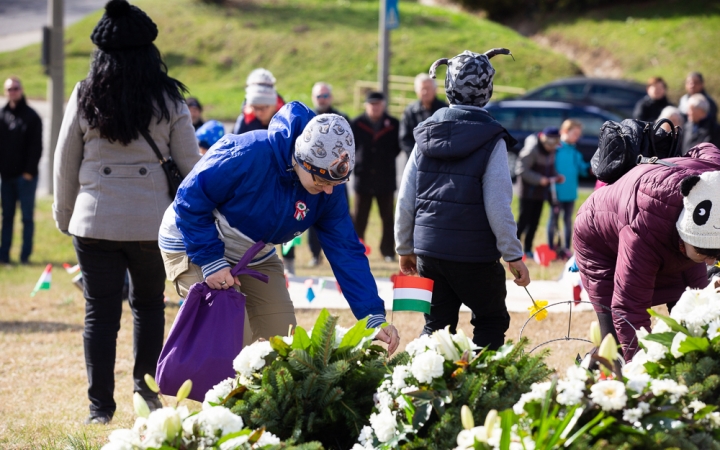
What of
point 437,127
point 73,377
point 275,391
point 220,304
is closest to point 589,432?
point 275,391

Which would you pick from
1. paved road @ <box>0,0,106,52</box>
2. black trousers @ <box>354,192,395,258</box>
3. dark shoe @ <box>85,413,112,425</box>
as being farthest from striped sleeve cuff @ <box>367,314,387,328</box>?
paved road @ <box>0,0,106,52</box>

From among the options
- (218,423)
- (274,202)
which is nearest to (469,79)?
(274,202)

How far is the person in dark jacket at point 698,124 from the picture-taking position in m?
10.6

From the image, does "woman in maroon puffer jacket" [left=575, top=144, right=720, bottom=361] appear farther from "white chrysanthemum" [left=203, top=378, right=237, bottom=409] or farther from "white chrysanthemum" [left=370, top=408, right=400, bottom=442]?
"white chrysanthemum" [left=203, top=378, right=237, bottom=409]

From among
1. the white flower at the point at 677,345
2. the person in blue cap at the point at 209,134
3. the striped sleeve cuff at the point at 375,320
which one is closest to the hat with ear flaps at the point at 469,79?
the striped sleeve cuff at the point at 375,320

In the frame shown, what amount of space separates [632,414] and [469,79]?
2.05m

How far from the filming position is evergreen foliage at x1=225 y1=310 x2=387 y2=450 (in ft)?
9.55

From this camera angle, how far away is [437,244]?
13.9 feet

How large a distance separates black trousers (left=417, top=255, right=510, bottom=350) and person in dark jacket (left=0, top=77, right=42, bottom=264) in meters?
6.95

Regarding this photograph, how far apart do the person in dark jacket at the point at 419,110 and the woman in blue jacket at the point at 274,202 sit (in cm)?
586

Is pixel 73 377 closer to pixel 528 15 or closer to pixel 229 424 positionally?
pixel 229 424

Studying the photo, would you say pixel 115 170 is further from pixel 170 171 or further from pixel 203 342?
pixel 203 342

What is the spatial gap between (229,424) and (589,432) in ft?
3.33

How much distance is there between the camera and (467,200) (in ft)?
13.6
